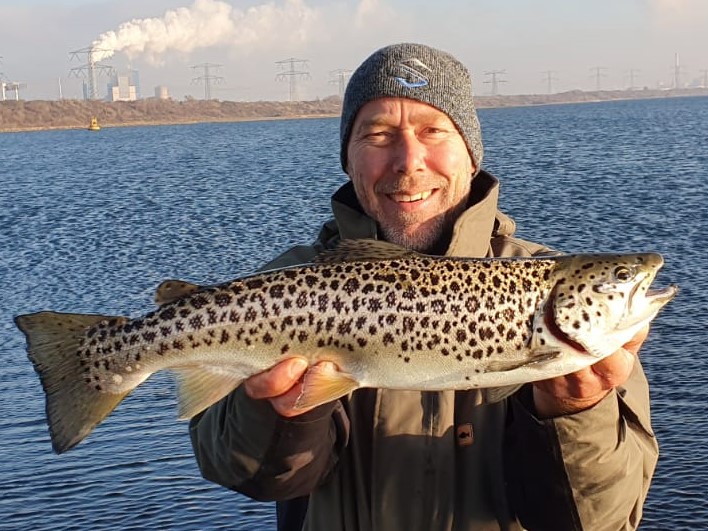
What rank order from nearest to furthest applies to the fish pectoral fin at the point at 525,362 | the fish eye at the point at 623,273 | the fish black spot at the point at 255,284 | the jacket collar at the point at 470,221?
the fish pectoral fin at the point at 525,362 → the fish eye at the point at 623,273 → the fish black spot at the point at 255,284 → the jacket collar at the point at 470,221

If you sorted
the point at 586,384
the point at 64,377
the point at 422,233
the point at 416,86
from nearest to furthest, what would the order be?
the point at 586,384 < the point at 64,377 < the point at 422,233 < the point at 416,86

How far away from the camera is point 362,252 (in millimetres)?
4578

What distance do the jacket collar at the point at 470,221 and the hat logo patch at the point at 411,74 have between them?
618 mm

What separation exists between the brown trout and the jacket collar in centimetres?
38

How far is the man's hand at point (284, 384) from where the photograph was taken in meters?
4.40

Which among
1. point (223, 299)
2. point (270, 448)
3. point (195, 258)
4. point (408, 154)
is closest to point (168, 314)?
point (223, 299)

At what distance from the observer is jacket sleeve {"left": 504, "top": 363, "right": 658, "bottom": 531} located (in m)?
4.29

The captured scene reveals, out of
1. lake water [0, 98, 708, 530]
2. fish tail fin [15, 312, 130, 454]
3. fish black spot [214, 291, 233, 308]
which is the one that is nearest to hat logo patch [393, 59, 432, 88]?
fish black spot [214, 291, 233, 308]

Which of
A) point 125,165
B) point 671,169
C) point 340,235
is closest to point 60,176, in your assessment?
point 125,165

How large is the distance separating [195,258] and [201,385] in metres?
24.3

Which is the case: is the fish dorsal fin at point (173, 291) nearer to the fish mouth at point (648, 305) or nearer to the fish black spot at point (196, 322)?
the fish black spot at point (196, 322)

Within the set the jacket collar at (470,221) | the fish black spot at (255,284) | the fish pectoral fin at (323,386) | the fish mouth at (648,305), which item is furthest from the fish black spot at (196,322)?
the fish mouth at (648,305)

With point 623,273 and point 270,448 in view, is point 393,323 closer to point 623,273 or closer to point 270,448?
point 270,448

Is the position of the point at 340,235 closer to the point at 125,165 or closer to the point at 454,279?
the point at 454,279
